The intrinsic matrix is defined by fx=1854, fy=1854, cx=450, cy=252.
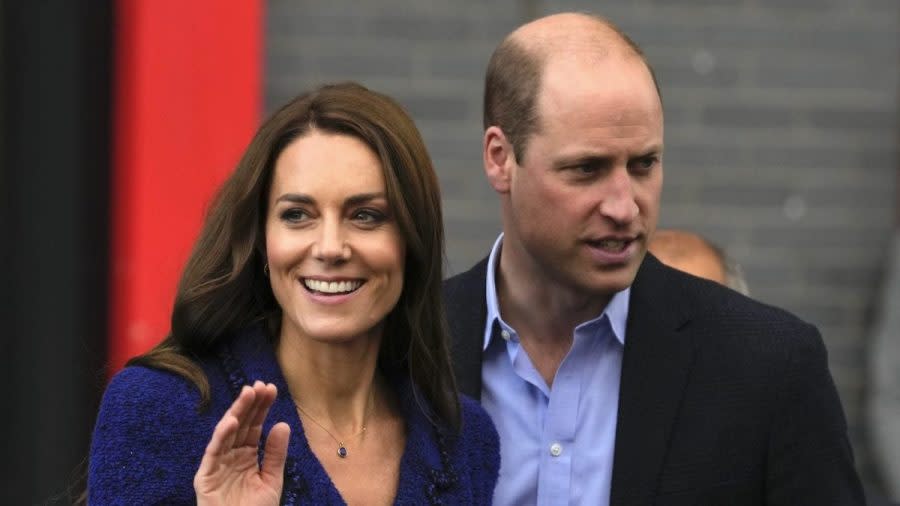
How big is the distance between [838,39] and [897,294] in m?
0.88

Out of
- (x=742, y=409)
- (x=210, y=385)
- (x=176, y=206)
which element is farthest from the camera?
(x=176, y=206)

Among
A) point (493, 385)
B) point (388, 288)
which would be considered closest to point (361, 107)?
point (388, 288)

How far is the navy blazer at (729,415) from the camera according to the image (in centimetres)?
366

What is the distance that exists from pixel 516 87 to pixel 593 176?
355 millimetres

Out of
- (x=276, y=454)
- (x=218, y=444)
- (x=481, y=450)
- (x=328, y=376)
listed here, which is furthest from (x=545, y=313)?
(x=218, y=444)

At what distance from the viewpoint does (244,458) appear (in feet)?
9.80

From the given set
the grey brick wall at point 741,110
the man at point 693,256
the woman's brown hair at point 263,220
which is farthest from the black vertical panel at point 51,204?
the woman's brown hair at point 263,220

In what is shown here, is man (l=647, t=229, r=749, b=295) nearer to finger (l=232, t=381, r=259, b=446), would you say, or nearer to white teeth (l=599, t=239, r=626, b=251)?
white teeth (l=599, t=239, r=626, b=251)

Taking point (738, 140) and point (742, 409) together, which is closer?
point (742, 409)

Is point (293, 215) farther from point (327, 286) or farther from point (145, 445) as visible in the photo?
point (145, 445)

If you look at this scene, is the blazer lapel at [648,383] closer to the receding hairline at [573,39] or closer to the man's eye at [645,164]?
the man's eye at [645,164]

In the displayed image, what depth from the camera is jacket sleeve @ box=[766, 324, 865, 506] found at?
3.65 m

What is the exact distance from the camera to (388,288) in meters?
3.29

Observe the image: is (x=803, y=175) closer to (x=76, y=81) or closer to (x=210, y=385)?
(x=76, y=81)
